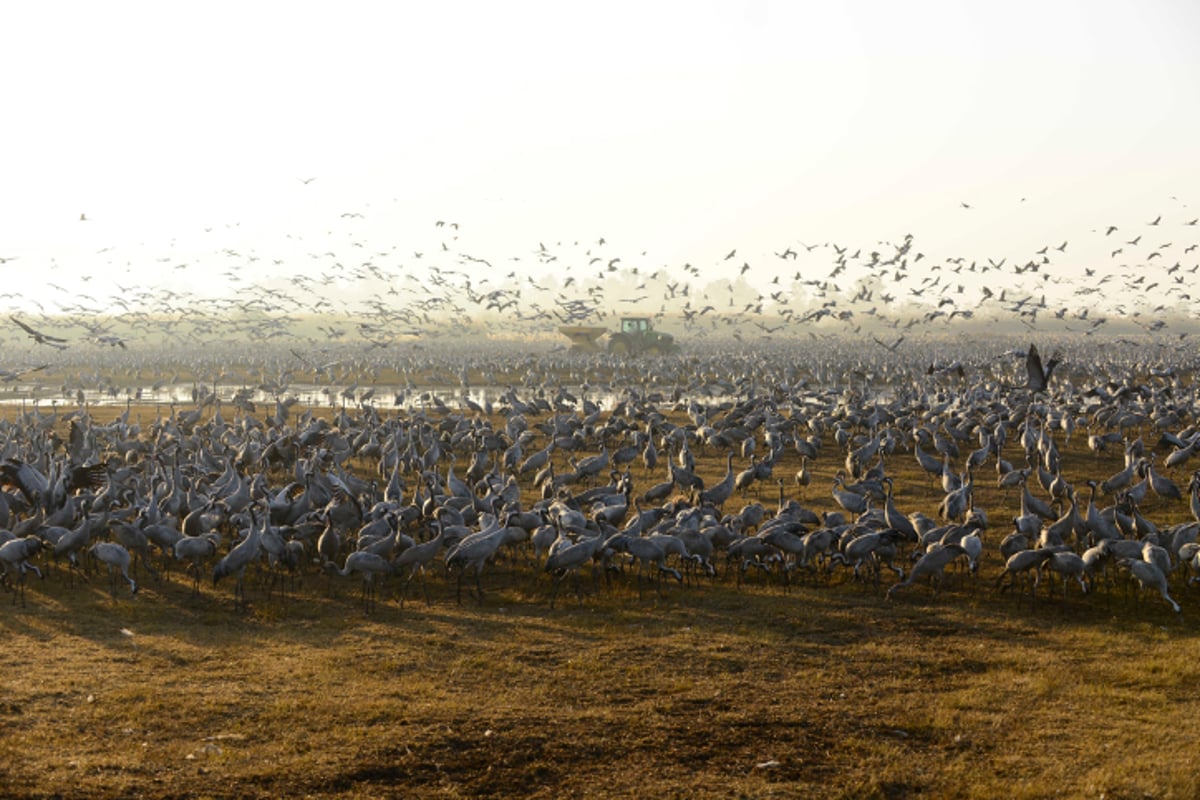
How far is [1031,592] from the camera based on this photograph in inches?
578

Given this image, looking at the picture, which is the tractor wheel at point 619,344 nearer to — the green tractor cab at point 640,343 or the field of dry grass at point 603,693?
the green tractor cab at point 640,343

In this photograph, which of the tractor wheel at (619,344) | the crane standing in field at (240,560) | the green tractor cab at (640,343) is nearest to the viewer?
the crane standing in field at (240,560)

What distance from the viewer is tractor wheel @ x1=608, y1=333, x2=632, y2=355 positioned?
71.9m

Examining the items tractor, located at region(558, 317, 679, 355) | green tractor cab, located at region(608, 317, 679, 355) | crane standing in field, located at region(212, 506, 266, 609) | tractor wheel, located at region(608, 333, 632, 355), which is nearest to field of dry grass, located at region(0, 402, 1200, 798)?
crane standing in field, located at region(212, 506, 266, 609)

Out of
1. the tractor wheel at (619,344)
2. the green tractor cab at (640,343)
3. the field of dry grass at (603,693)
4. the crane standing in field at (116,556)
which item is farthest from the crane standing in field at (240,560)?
the tractor wheel at (619,344)

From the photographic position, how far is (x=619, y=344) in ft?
238

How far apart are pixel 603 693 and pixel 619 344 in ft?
203

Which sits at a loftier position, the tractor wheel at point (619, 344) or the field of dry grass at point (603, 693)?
the tractor wheel at point (619, 344)

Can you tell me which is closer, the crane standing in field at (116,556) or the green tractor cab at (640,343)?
the crane standing in field at (116,556)

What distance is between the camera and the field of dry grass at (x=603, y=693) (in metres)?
9.32

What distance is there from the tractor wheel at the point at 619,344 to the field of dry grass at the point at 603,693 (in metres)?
56.4

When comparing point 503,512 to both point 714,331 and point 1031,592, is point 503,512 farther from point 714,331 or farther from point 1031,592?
point 714,331

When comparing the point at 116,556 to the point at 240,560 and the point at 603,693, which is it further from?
the point at 603,693

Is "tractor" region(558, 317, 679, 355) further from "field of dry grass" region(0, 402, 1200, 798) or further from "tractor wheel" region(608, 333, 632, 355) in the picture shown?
"field of dry grass" region(0, 402, 1200, 798)
